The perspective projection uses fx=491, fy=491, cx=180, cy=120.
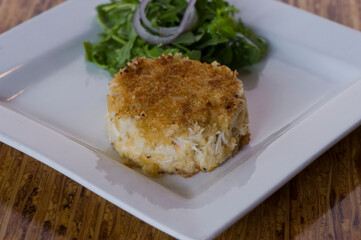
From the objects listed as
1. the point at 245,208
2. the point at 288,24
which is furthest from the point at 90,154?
the point at 288,24

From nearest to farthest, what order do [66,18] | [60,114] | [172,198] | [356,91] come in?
1. [172,198]
2. [356,91]
3. [60,114]
4. [66,18]

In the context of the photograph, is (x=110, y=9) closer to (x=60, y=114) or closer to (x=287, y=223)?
(x=60, y=114)

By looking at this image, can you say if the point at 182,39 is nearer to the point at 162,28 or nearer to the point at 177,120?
the point at 162,28

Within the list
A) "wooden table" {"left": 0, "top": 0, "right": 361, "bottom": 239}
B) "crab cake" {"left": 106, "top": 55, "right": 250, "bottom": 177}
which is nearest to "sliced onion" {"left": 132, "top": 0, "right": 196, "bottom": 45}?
"crab cake" {"left": 106, "top": 55, "right": 250, "bottom": 177}

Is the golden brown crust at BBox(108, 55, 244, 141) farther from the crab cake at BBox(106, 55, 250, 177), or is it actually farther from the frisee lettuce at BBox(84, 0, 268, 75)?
the frisee lettuce at BBox(84, 0, 268, 75)

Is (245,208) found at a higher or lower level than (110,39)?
higher

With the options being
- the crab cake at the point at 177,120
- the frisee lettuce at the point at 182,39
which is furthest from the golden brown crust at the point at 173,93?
the frisee lettuce at the point at 182,39

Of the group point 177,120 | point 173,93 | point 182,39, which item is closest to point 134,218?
point 177,120
